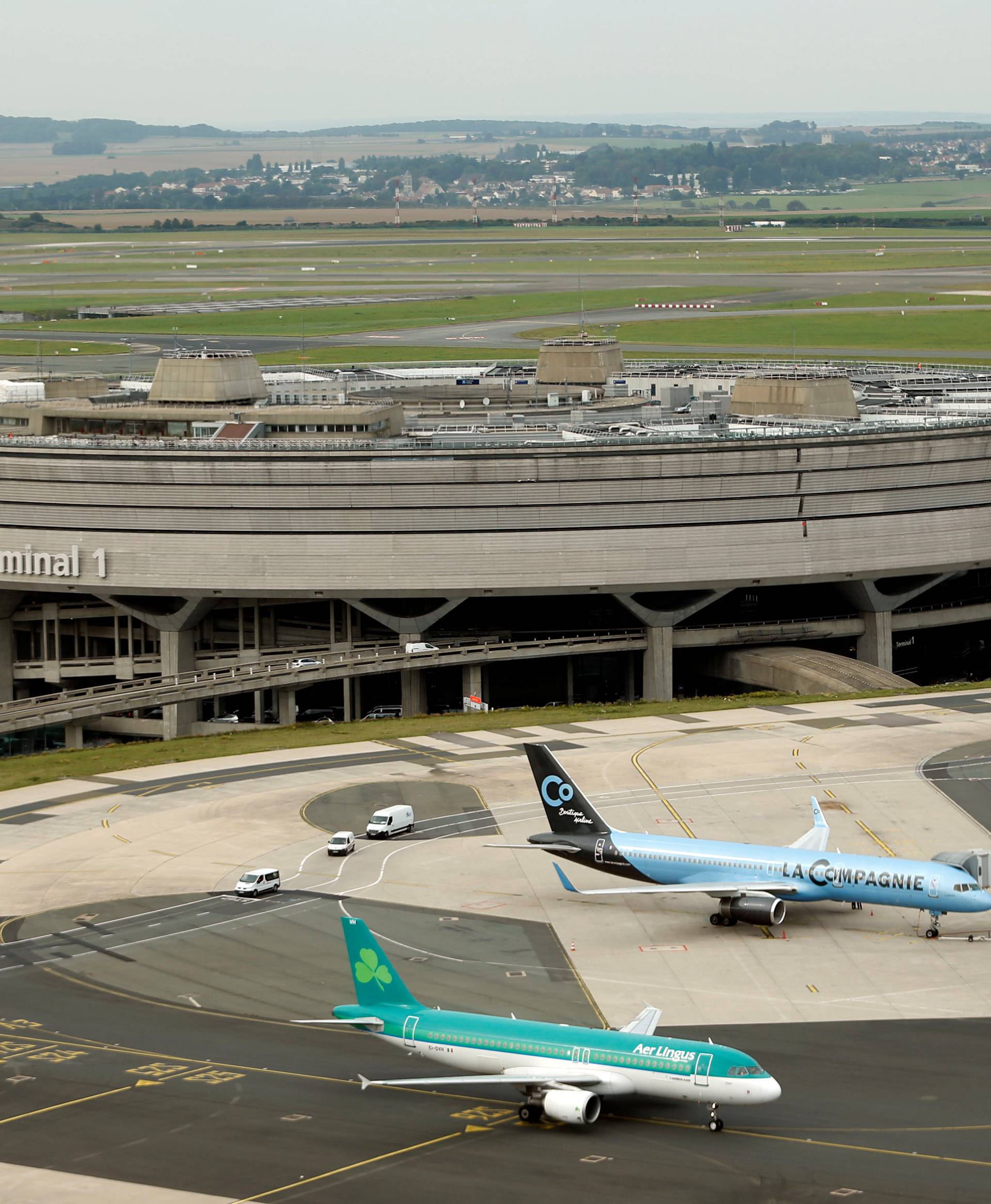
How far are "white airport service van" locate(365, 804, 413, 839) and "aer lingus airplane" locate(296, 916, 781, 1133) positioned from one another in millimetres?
29748

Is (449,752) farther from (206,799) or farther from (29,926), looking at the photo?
(29,926)

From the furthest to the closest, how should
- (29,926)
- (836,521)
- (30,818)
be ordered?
(836,521) → (30,818) → (29,926)

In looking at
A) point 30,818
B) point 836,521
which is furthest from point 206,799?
point 836,521

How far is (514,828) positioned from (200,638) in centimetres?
5313

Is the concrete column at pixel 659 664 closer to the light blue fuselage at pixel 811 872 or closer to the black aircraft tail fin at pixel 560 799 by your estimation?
the black aircraft tail fin at pixel 560 799

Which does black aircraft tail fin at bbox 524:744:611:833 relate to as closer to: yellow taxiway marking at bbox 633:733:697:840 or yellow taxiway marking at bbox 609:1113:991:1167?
yellow taxiway marking at bbox 633:733:697:840

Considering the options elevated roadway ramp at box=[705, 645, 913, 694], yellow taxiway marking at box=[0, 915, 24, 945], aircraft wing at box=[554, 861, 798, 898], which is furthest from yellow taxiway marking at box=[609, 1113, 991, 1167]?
elevated roadway ramp at box=[705, 645, 913, 694]

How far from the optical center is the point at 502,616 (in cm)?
13288

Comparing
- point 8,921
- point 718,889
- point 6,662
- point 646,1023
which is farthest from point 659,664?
point 646,1023

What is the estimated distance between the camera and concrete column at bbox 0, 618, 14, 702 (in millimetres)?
134500

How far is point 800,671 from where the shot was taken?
122062 millimetres

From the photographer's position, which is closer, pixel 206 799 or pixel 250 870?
pixel 250 870

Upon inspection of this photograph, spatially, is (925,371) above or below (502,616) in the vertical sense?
above

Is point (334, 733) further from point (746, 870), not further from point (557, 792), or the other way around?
point (746, 870)
